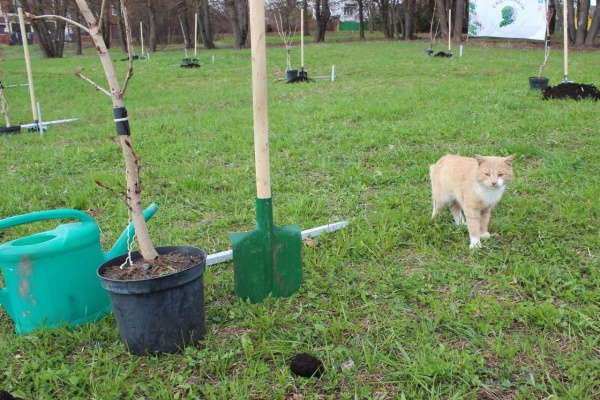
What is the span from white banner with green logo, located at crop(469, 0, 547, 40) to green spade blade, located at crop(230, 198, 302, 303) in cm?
2417

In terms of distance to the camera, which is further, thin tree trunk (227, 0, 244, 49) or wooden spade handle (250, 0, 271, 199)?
thin tree trunk (227, 0, 244, 49)

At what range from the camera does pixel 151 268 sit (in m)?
2.33

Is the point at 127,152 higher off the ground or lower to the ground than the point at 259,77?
lower

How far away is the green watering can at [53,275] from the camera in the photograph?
2365mm

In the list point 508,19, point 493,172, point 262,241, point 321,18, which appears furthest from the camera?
point 321,18

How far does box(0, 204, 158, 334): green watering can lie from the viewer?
7.76 ft

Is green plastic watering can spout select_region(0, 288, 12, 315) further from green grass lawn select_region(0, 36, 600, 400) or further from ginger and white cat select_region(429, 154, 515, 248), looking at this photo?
ginger and white cat select_region(429, 154, 515, 248)

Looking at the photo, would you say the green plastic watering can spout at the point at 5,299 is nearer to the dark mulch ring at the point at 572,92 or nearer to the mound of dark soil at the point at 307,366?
the mound of dark soil at the point at 307,366

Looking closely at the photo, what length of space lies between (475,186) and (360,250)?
88cm

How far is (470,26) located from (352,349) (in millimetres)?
26961

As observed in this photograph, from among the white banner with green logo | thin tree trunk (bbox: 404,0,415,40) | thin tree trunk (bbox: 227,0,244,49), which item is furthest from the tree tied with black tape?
thin tree trunk (bbox: 404,0,415,40)

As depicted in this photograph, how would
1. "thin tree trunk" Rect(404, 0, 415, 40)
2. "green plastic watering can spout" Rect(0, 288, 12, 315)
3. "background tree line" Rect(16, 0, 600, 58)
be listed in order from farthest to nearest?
"thin tree trunk" Rect(404, 0, 415, 40), "background tree line" Rect(16, 0, 600, 58), "green plastic watering can spout" Rect(0, 288, 12, 315)

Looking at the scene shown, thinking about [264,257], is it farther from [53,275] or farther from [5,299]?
[5,299]

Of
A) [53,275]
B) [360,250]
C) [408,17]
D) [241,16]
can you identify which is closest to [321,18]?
[241,16]
